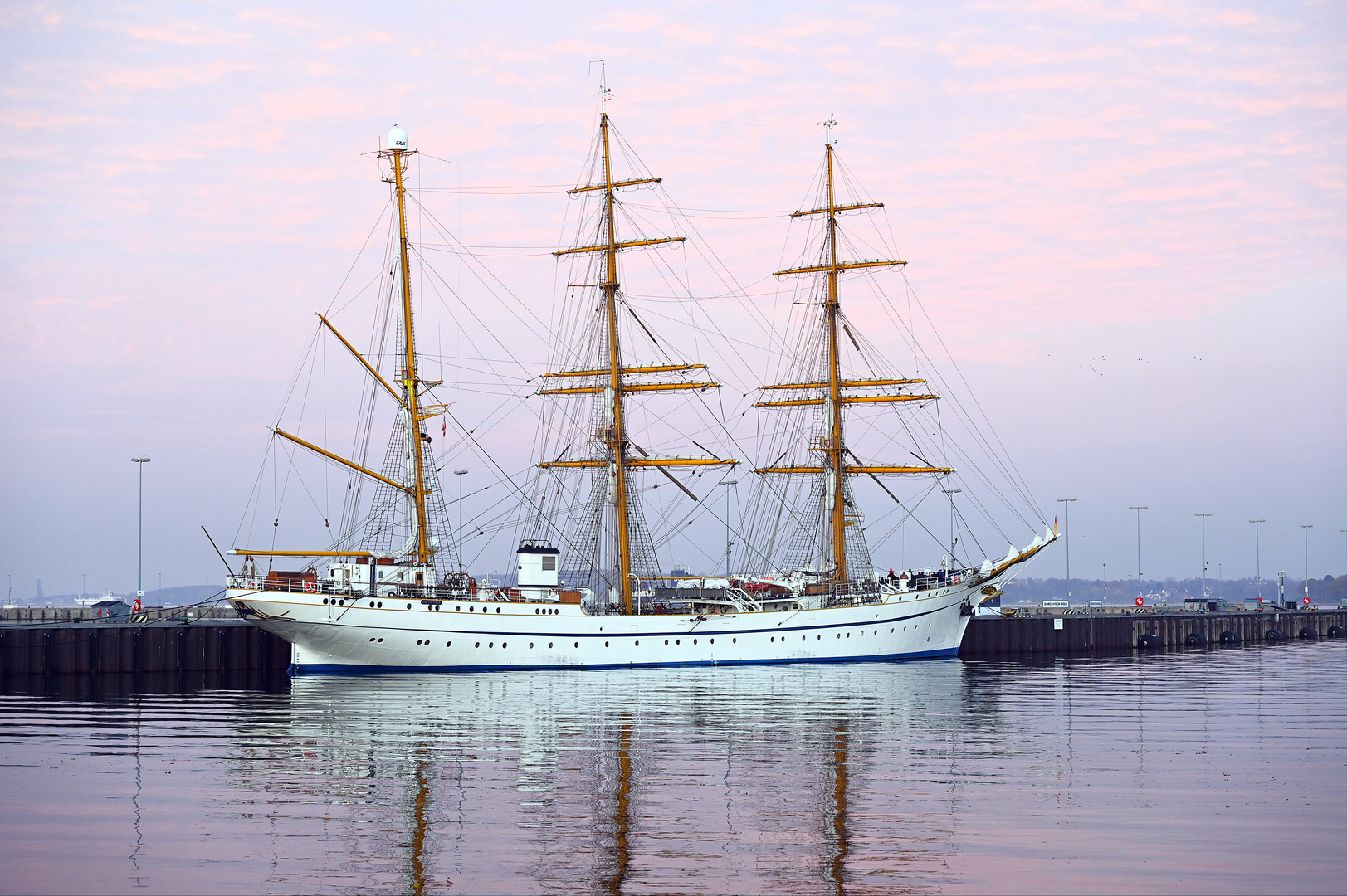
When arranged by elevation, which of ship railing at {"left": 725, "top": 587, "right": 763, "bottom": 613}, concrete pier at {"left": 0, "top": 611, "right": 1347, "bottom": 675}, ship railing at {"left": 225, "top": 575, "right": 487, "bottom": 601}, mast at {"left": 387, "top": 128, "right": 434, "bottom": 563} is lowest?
concrete pier at {"left": 0, "top": 611, "right": 1347, "bottom": 675}

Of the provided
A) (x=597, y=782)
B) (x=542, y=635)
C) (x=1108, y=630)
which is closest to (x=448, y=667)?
(x=542, y=635)

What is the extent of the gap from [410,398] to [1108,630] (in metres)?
55.6

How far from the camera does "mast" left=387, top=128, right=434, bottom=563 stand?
188ft

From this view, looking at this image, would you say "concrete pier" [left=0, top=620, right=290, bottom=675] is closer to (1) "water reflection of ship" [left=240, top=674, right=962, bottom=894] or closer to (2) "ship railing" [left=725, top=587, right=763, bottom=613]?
(1) "water reflection of ship" [left=240, top=674, right=962, bottom=894]

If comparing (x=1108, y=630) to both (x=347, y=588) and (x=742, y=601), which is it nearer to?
(x=742, y=601)

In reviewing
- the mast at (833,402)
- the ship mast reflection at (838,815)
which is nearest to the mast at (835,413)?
the mast at (833,402)

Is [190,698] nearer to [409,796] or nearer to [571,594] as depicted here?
[571,594]

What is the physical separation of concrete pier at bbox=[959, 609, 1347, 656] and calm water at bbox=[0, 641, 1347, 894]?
38248 millimetres

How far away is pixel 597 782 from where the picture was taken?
2234 centimetres

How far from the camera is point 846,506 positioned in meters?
70.6

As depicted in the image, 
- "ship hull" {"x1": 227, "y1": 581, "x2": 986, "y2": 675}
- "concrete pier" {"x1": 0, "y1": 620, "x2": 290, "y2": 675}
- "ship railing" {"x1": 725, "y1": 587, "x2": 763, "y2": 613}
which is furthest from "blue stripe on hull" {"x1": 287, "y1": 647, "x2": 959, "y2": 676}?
"concrete pier" {"x1": 0, "y1": 620, "x2": 290, "y2": 675}

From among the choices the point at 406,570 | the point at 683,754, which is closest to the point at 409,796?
the point at 683,754

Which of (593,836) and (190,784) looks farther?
(190,784)

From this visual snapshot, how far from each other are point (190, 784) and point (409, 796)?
4684mm
